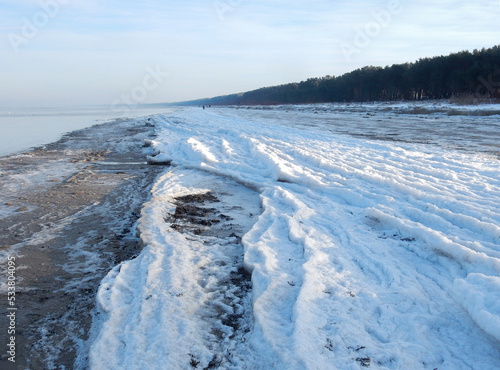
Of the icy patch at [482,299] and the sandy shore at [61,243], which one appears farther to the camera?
the sandy shore at [61,243]

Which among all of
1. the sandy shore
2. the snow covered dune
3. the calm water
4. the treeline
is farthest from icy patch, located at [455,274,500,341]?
the treeline

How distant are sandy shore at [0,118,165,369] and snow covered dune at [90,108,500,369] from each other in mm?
307

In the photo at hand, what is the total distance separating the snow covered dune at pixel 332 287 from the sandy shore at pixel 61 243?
307 mm

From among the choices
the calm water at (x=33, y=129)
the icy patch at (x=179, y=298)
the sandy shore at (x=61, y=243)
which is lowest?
the calm water at (x=33, y=129)

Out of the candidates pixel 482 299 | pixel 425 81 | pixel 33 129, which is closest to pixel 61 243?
pixel 482 299

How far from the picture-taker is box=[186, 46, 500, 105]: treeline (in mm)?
43125

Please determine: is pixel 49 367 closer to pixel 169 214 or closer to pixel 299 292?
pixel 299 292

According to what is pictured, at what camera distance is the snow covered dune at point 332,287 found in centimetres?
277

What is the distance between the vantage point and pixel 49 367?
9.29ft

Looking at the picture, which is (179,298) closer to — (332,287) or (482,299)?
(332,287)

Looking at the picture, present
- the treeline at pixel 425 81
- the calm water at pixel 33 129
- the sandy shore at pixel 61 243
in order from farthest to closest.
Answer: the treeline at pixel 425 81
the calm water at pixel 33 129
the sandy shore at pixel 61 243

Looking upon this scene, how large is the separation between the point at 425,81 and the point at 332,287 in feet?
193

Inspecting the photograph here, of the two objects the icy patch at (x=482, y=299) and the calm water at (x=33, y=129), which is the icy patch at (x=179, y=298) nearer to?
the icy patch at (x=482, y=299)

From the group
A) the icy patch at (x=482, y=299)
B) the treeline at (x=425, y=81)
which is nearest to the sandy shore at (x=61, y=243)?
the icy patch at (x=482, y=299)
